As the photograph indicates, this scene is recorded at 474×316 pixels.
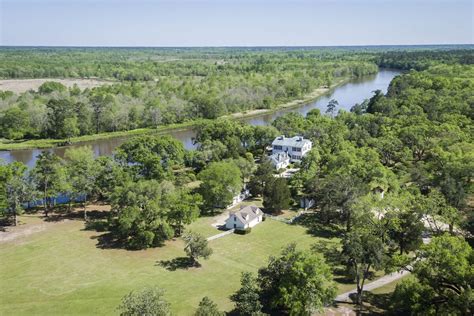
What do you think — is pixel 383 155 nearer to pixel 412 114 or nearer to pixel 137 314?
pixel 412 114

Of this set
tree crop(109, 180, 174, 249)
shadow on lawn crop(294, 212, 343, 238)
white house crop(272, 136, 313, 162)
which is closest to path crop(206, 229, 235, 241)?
tree crop(109, 180, 174, 249)

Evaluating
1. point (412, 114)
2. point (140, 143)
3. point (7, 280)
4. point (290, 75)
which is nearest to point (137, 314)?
point (7, 280)

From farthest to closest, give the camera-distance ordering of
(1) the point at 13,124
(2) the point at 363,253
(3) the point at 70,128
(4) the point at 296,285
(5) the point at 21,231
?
(3) the point at 70,128 < (1) the point at 13,124 < (5) the point at 21,231 < (2) the point at 363,253 < (4) the point at 296,285

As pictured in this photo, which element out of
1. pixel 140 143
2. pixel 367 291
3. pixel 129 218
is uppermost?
pixel 140 143

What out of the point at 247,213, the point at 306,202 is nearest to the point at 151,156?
the point at 247,213

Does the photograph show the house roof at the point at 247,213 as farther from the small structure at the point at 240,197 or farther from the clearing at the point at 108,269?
the small structure at the point at 240,197

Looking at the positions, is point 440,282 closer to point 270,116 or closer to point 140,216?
point 140,216
